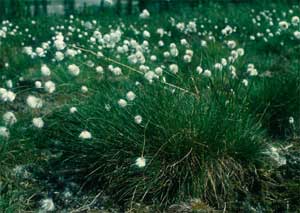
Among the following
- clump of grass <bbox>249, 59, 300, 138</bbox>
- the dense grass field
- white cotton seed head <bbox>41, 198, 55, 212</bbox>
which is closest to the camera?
white cotton seed head <bbox>41, 198, 55, 212</bbox>

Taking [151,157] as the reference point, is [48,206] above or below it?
below

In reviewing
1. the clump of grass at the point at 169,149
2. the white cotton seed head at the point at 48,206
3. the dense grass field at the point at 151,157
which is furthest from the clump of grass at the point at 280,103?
the white cotton seed head at the point at 48,206

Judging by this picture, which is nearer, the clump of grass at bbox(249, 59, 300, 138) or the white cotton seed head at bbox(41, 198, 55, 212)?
the white cotton seed head at bbox(41, 198, 55, 212)

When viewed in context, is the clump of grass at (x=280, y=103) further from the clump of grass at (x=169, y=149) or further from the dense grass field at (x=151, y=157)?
the clump of grass at (x=169, y=149)

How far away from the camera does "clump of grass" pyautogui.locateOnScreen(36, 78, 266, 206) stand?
147 inches

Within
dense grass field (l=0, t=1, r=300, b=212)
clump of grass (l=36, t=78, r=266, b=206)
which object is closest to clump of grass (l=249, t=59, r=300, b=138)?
dense grass field (l=0, t=1, r=300, b=212)

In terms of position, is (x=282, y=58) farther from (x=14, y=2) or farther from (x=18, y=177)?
(x=14, y=2)

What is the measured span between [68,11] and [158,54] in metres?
9.73

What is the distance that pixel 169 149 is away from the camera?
3.85 meters

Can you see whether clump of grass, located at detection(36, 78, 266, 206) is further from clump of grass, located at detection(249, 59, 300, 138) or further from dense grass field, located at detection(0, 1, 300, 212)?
clump of grass, located at detection(249, 59, 300, 138)

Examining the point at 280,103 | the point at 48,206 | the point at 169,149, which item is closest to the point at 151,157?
the point at 169,149

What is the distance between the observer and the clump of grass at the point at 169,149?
12.3ft

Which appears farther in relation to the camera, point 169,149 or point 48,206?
point 169,149

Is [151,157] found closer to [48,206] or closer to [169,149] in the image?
[169,149]
